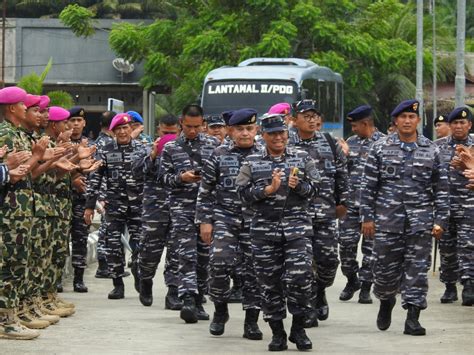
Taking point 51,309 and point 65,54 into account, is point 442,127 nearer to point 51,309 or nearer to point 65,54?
point 51,309

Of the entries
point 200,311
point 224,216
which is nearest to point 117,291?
point 200,311

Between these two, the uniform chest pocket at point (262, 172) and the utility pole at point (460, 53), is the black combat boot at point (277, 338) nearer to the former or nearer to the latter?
the uniform chest pocket at point (262, 172)

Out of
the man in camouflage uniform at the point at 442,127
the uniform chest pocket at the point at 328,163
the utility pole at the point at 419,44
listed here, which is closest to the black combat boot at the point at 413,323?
the uniform chest pocket at the point at 328,163

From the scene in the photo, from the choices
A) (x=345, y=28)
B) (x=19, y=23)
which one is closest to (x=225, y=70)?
Answer: (x=345, y=28)

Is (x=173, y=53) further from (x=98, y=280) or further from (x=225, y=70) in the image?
(x=98, y=280)

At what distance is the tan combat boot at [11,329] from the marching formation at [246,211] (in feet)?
0.05

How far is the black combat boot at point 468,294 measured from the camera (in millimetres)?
15227

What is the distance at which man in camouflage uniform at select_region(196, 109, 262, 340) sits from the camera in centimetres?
1238

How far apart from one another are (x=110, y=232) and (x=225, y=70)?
18.9 meters

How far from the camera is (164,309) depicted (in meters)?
14.8

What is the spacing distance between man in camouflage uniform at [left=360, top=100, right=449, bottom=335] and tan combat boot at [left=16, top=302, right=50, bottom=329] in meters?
3.03

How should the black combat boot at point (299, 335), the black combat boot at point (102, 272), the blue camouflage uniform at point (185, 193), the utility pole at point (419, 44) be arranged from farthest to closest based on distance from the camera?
1. the utility pole at point (419, 44)
2. the black combat boot at point (102, 272)
3. the blue camouflage uniform at point (185, 193)
4. the black combat boot at point (299, 335)

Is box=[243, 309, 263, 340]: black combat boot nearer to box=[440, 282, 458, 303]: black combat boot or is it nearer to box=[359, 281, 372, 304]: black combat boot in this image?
box=[359, 281, 372, 304]: black combat boot

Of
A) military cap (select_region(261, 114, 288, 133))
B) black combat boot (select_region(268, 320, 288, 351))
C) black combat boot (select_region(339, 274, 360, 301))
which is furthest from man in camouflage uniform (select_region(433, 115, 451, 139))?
black combat boot (select_region(268, 320, 288, 351))
